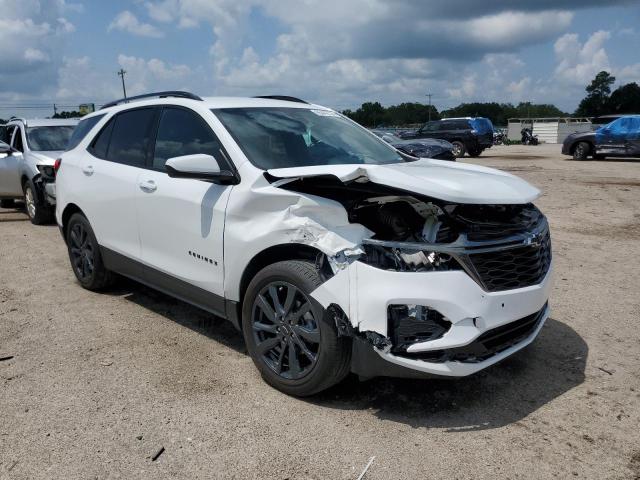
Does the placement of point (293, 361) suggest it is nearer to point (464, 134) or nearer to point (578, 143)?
point (578, 143)

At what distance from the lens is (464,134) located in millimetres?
26516

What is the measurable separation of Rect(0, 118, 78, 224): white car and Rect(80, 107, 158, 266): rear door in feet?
14.4

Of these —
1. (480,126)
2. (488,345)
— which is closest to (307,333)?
(488,345)

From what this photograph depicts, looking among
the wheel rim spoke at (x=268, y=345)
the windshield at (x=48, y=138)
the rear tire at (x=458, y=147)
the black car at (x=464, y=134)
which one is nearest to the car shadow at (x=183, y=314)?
the wheel rim spoke at (x=268, y=345)

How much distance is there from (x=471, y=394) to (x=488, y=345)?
20.2 inches

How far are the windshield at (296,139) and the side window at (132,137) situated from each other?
87 centimetres

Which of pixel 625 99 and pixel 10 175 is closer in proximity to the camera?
pixel 10 175

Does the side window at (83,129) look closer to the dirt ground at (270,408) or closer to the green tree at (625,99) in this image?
the dirt ground at (270,408)

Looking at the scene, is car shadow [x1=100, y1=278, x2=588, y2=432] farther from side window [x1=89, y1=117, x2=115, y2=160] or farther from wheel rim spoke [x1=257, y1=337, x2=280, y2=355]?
side window [x1=89, y1=117, x2=115, y2=160]

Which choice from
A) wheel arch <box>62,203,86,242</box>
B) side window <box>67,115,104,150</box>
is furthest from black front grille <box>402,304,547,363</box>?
side window <box>67,115,104,150</box>

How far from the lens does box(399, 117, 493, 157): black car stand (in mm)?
26578

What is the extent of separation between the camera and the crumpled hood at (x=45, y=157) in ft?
31.3

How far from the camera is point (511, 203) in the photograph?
3.25 meters

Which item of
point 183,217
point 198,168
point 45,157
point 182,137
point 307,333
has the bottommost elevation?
point 307,333
